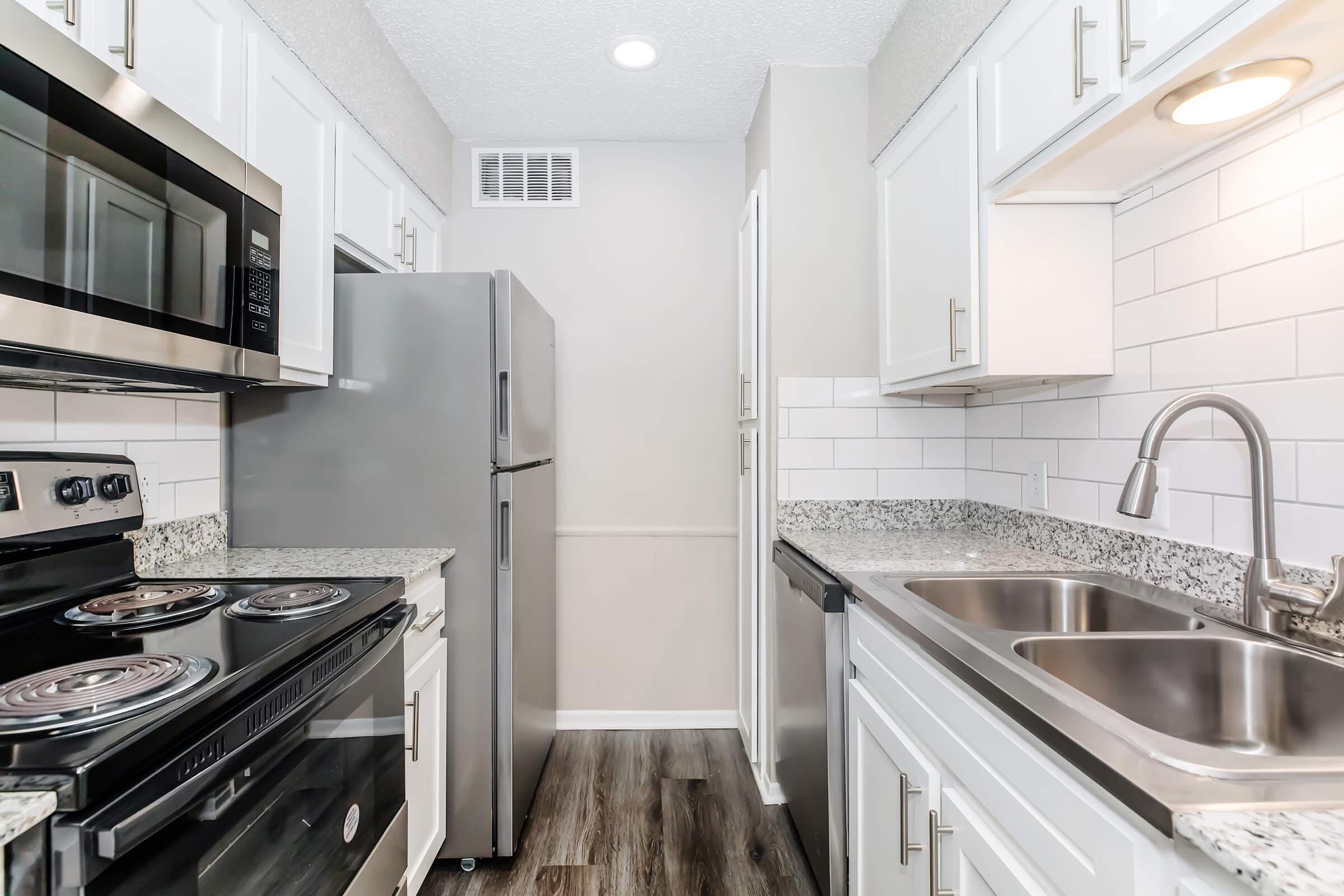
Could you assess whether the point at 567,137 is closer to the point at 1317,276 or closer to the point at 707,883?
the point at 1317,276

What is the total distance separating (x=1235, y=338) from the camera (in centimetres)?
122

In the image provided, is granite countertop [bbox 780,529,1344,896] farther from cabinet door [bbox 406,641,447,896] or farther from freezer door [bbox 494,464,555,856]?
freezer door [bbox 494,464,555,856]

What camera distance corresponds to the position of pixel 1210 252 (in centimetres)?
128

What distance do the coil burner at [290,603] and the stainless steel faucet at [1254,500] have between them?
1364 millimetres

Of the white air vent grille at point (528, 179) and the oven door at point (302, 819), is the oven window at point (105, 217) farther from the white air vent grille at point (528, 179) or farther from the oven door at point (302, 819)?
the white air vent grille at point (528, 179)

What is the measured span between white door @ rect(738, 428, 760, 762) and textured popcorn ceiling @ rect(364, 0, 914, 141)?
3.99 feet

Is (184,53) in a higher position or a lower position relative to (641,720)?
higher

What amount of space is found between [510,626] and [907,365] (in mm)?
1332

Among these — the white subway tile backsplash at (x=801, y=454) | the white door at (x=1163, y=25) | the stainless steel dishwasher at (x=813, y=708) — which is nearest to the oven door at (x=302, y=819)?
the stainless steel dishwasher at (x=813, y=708)

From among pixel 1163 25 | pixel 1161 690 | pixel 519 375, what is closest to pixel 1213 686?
pixel 1161 690

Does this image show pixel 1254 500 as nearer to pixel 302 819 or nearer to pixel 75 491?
pixel 302 819

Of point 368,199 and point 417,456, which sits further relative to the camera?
point 368,199

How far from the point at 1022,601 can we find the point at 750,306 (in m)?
1.39

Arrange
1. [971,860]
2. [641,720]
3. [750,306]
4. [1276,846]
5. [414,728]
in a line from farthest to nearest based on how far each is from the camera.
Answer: [641,720] → [750,306] → [414,728] → [971,860] → [1276,846]
